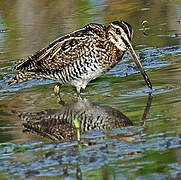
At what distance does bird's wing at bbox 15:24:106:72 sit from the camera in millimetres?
8914

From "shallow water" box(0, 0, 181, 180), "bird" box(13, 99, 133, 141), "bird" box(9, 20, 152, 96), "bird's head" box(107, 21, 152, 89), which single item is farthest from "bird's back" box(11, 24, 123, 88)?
"bird" box(13, 99, 133, 141)

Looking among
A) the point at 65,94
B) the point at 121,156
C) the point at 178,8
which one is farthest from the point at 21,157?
the point at 178,8

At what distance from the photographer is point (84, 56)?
29.1 feet

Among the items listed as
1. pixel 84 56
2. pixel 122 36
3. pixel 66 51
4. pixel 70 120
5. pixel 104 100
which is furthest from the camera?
pixel 66 51

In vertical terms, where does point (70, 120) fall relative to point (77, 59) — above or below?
below

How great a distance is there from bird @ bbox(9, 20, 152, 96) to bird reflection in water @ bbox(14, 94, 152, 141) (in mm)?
595

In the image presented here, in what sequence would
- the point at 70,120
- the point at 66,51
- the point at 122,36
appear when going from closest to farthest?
1. the point at 70,120
2. the point at 122,36
3. the point at 66,51

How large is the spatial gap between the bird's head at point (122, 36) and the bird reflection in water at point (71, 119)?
71cm

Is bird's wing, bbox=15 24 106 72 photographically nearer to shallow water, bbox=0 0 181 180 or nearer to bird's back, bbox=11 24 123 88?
bird's back, bbox=11 24 123 88

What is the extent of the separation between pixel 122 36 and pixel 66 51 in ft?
2.65

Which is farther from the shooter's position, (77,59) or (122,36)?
(77,59)

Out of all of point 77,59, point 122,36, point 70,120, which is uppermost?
point 122,36

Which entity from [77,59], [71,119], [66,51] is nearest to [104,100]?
[71,119]

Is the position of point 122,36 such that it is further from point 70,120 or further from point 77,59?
point 70,120
